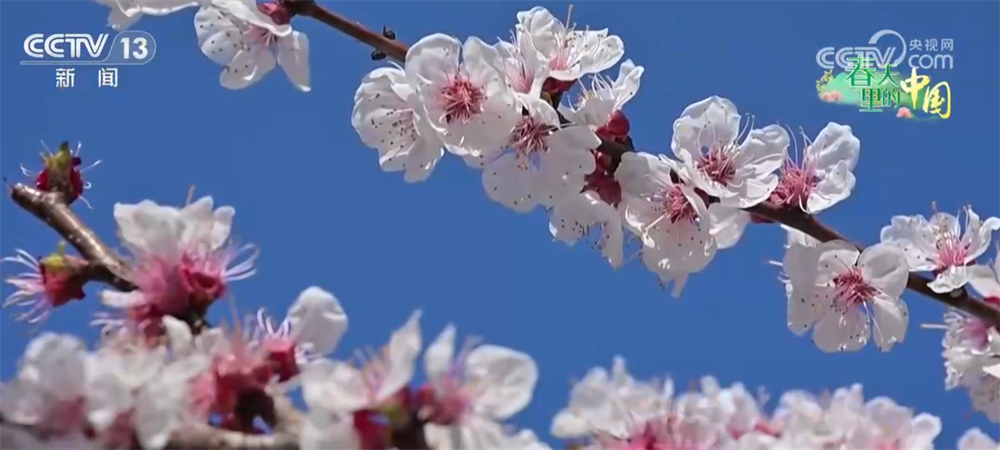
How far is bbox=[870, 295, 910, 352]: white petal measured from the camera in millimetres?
1146

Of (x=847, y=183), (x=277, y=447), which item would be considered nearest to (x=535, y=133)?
(x=847, y=183)

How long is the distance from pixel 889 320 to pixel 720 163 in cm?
25

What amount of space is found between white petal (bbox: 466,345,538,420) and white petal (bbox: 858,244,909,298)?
597 millimetres

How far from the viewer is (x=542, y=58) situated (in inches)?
42.6

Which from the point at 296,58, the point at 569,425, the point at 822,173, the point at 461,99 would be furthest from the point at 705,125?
the point at 569,425

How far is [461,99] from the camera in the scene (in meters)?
1.04

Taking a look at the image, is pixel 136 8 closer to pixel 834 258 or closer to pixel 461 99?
pixel 461 99

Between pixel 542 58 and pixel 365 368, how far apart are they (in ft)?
1.82

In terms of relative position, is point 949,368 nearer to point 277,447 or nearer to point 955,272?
point 955,272

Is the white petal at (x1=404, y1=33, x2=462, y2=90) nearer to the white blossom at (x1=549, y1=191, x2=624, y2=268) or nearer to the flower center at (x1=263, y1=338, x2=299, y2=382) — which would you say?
the white blossom at (x1=549, y1=191, x2=624, y2=268)

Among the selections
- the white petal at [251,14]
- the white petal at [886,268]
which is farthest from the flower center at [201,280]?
the white petal at [886,268]

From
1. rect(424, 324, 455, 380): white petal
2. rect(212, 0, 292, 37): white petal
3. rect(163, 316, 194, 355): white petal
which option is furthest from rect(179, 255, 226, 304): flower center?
rect(212, 0, 292, 37): white petal

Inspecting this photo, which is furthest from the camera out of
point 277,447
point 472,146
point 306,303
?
point 472,146

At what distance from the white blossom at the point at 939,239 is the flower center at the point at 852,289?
2.6 inches
